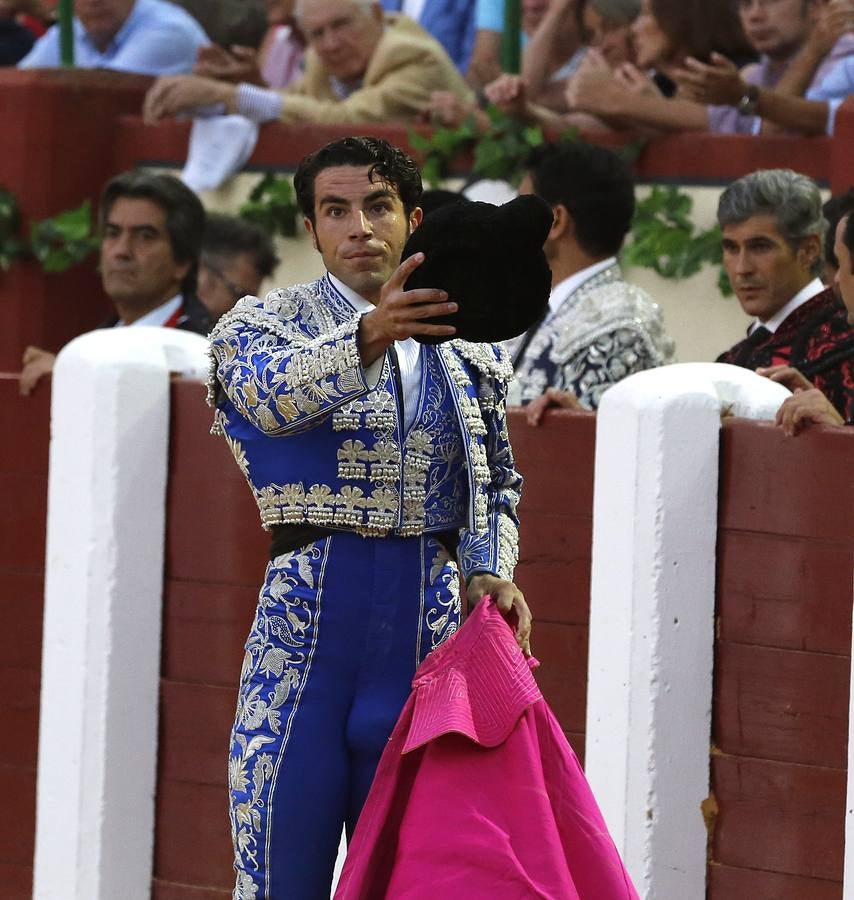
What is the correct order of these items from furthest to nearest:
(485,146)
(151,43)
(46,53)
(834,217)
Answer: (46,53), (151,43), (485,146), (834,217)

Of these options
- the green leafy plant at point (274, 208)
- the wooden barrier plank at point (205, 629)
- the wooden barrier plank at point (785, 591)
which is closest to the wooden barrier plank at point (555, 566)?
the wooden barrier plank at point (785, 591)

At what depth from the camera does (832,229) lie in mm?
3988

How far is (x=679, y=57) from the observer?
536 centimetres

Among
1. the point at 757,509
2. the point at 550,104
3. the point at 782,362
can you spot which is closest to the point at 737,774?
the point at 757,509

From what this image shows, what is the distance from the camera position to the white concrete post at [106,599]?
4.35 metres

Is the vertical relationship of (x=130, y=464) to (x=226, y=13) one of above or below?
below

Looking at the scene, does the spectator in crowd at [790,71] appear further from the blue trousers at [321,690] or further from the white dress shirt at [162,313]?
the blue trousers at [321,690]

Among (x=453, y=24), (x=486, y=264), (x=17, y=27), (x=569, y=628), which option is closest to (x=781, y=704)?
(x=569, y=628)

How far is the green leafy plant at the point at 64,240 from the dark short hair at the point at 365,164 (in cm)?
358

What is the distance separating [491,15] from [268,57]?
1072mm

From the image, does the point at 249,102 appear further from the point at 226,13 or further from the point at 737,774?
the point at 737,774

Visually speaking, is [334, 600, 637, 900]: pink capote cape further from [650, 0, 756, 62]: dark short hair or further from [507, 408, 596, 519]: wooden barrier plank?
[650, 0, 756, 62]: dark short hair

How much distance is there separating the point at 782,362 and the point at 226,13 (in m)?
3.13

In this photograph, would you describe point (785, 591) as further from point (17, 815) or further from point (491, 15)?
point (491, 15)
